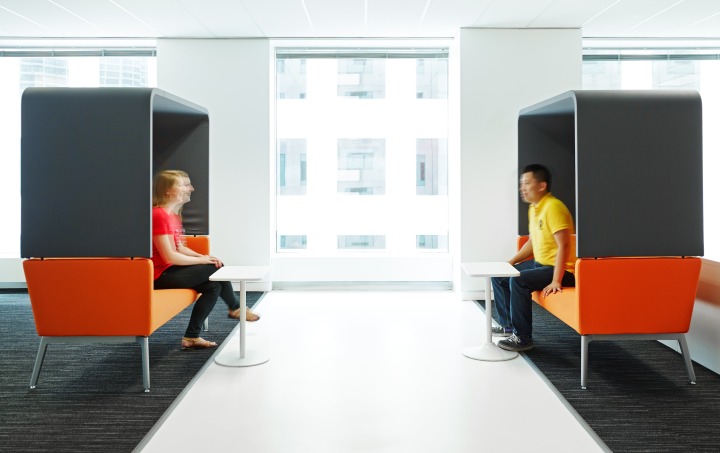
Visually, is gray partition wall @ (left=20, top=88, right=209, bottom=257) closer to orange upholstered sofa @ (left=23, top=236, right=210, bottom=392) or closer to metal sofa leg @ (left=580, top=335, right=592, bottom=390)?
orange upholstered sofa @ (left=23, top=236, right=210, bottom=392)

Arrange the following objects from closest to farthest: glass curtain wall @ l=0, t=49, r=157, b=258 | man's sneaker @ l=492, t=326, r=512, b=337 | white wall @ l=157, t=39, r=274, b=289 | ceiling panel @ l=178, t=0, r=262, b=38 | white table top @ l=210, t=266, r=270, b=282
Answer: white table top @ l=210, t=266, r=270, b=282
man's sneaker @ l=492, t=326, r=512, b=337
ceiling panel @ l=178, t=0, r=262, b=38
white wall @ l=157, t=39, r=274, b=289
glass curtain wall @ l=0, t=49, r=157, b=258

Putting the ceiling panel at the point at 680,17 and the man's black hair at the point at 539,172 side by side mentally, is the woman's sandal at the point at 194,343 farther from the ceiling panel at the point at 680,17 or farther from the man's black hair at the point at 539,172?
the ceiling panel at the point at 680,17

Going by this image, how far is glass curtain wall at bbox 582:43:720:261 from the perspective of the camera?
5859 millimetres

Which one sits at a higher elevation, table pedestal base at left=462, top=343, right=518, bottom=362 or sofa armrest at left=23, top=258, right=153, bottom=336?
sofa armrest at left=23, top=258, right=153, bottom=336

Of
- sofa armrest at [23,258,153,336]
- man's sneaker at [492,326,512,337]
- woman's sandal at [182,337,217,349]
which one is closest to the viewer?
sofa armrest at [23,258,153,336]

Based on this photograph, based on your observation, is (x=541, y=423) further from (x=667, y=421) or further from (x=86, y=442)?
(x=86, y=442)

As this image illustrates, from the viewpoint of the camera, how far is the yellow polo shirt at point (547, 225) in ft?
10.9

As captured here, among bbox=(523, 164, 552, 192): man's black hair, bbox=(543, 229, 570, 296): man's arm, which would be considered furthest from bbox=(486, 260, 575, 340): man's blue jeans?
bbox=(523, 164, 552, 192): man's black hair

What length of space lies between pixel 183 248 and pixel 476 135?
9.62ft

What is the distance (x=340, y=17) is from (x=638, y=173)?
2.98 meters

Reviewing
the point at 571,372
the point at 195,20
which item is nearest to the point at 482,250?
the point at 571,372

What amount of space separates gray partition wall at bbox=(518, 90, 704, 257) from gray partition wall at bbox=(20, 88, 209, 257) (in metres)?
2.30

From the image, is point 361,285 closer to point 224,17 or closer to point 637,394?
point 224,17

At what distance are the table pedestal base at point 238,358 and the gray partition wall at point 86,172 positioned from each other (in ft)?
2.72
